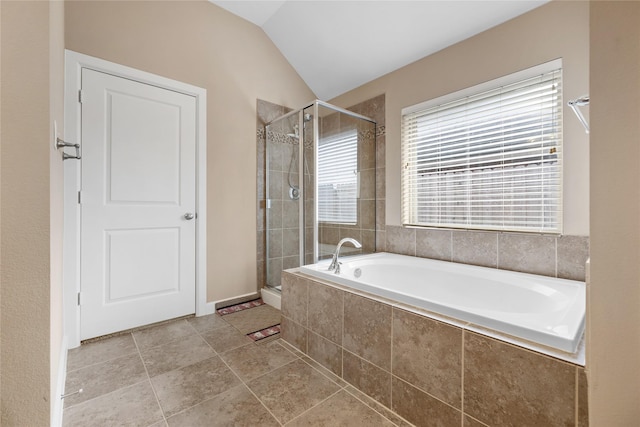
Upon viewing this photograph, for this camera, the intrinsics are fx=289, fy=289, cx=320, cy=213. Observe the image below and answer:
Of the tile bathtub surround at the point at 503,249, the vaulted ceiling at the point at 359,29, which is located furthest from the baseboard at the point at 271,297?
the vaulted ceiling at the point at 359,29

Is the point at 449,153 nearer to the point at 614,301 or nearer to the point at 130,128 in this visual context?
the point at 614,301

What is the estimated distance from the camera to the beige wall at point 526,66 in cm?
170

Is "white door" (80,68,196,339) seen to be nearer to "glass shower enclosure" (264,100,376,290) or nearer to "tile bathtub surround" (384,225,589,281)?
"glass shower enclosure" (264,100,376,290)

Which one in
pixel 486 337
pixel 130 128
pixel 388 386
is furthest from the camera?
pixel 130 128

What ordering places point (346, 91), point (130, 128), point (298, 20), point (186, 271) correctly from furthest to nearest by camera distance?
point (346, 91) < point (298, 20) < point (186, 271) < point (130, 128)

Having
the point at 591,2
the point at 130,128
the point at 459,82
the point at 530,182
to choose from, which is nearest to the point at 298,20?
the point at 459,82

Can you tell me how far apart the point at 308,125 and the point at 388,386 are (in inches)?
83.5

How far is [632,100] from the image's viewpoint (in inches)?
21.2

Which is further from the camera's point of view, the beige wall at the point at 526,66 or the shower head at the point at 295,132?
the shower head at the point at 295,132

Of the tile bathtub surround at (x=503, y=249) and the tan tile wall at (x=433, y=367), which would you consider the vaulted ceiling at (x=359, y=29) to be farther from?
the tan tile wall at (x=433, y=367)

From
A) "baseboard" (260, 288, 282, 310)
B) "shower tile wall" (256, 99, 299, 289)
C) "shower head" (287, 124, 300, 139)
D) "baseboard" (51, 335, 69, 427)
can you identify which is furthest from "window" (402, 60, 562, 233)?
"baseboard" (51, 335, 69, 427)

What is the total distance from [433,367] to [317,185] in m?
1.70

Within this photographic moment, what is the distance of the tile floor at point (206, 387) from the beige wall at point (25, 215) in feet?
2.07

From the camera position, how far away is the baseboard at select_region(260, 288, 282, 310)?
9.03ft
